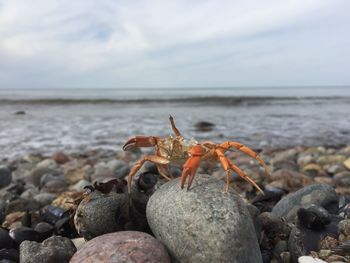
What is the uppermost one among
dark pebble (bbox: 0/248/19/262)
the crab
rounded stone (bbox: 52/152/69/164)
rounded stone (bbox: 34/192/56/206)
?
the crab

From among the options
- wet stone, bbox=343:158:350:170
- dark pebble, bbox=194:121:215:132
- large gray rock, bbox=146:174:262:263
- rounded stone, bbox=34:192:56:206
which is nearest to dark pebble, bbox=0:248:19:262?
large gray rock, bbox=146:174:262:263

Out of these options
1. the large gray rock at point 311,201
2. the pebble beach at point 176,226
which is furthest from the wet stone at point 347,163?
the large gray rock at point 311,201

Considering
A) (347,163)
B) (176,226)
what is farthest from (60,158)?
(176,226)

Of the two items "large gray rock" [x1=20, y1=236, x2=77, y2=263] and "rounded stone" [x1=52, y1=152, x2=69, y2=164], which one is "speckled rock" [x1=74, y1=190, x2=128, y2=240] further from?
"rounded stone" [x1=52, y1=152, x2=69, y2=164]

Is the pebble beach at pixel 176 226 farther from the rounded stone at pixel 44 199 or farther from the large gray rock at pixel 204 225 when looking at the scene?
the rounded stone at pixel 44 199

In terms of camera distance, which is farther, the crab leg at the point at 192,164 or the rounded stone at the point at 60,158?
the rounded stone at the point at 60,158

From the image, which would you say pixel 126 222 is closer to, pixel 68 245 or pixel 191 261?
pixel 68 245

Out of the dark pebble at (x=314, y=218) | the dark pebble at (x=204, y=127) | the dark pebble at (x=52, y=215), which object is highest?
the dark pebble at (x=314, y=218)
